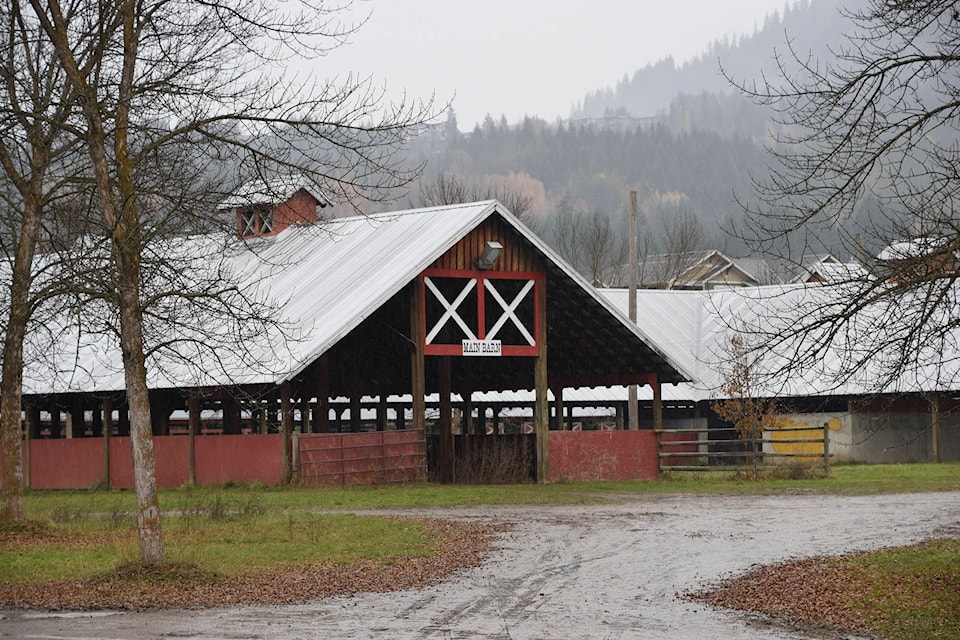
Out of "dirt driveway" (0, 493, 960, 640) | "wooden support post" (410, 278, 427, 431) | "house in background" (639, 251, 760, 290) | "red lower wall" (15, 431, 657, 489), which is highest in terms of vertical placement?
"house in background" (639, 251, 760, 290)

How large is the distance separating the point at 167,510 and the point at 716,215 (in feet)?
494

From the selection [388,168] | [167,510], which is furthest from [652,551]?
[167,510]

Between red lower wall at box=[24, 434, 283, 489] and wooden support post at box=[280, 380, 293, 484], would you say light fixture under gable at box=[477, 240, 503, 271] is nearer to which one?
wooden support post at box=[280, 380, 293, 484]

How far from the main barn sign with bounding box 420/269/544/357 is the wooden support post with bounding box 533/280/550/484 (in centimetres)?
13

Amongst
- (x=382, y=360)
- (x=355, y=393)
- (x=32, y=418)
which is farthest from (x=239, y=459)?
(x=32, y=418)

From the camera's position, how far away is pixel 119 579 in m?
14.6

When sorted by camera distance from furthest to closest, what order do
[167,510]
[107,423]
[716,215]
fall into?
[716,215] → [107,423] → [167,510]

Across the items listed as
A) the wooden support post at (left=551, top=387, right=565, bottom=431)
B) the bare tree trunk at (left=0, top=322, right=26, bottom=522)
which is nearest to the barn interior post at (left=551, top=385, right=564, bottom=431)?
the wooden support post at (left=551, top=387, right=565, bottom=431)

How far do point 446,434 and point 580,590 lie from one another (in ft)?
77.7

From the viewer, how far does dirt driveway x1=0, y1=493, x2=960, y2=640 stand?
454 inches

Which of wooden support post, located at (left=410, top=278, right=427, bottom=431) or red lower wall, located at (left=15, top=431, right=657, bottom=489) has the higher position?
wooden support post, located at (left=410, top=278, right=427, bottom=431)

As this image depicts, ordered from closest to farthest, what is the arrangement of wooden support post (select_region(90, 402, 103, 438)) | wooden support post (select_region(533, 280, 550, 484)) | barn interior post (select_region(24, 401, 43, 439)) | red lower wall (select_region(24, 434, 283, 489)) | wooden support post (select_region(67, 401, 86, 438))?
red lower wall (select_region(24, 434, 283, 489))
wooden support post (select_region(533, 280, 550, 484))
barn interior post (select_region(24, 401, 43, 439))
wooden support post (select_region(67, 401, 86, 438))
wooden support post (select_region(90, 402, 103, 438))

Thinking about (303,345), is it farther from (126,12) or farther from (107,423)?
(126,12)

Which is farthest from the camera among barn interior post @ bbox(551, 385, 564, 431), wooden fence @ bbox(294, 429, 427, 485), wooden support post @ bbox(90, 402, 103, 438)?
wooden support post @ bbox(90, 402, 103, 438)
